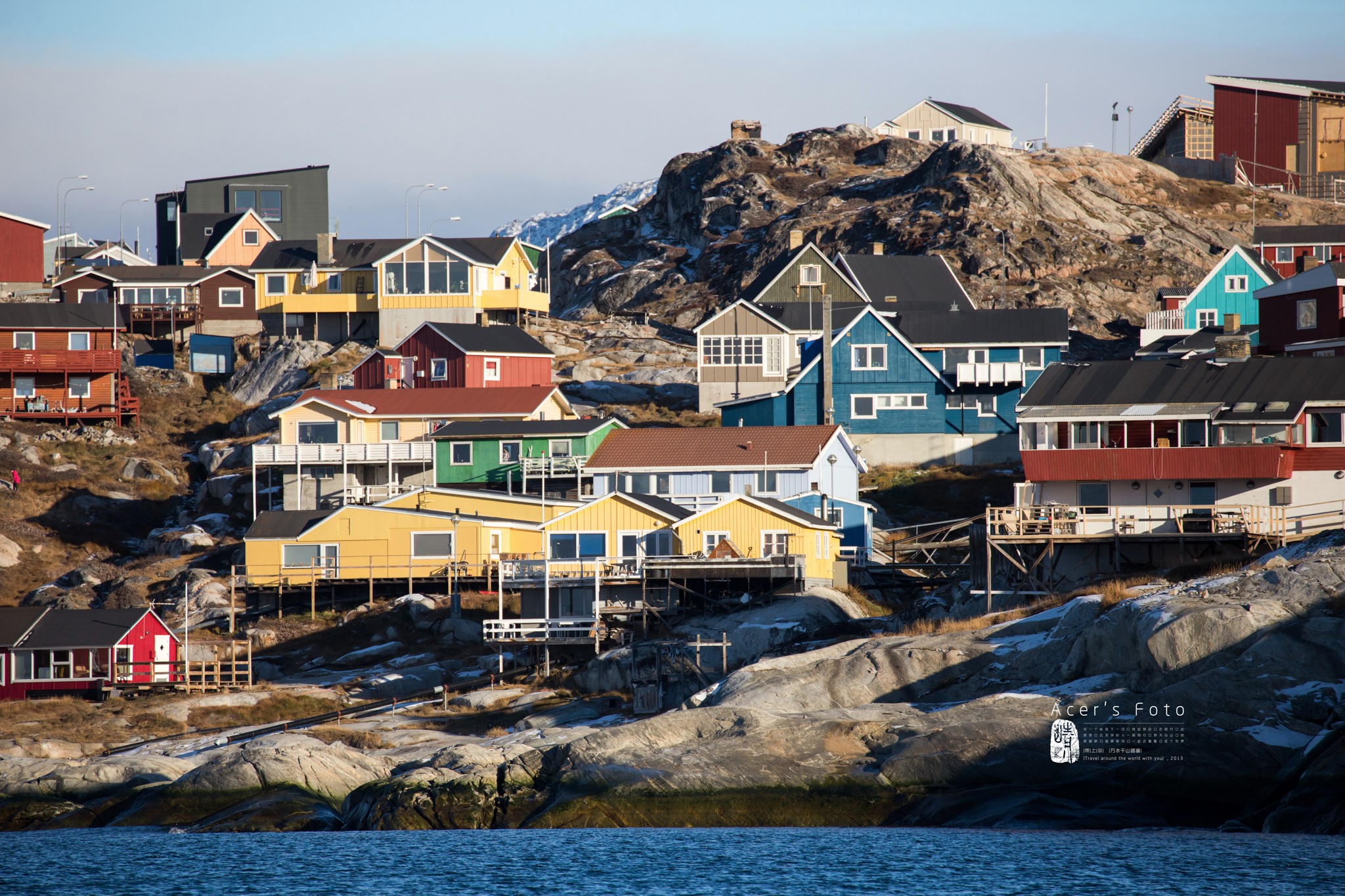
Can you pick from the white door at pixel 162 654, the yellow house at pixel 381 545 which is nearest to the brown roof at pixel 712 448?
the yellow house at pixel 381 545

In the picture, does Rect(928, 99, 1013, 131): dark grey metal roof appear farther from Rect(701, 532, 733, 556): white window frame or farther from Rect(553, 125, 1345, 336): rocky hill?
Rect(701, 532, 733, 556): white window frame

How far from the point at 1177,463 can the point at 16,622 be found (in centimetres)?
3929

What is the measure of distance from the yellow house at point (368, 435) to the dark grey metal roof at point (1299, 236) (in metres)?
45.2

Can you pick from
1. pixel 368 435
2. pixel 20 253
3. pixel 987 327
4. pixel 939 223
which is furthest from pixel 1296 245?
pixel 20 253

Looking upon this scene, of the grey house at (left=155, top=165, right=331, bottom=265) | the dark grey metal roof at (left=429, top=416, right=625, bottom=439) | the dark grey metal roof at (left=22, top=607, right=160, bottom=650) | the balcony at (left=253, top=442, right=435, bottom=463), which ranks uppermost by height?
the grey house at (left=155, top=165, right=331, bottom=265)

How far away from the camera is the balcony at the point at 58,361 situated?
8125cm

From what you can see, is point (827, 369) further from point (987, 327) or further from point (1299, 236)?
point (1299, 236)

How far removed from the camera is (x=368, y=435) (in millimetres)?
72438

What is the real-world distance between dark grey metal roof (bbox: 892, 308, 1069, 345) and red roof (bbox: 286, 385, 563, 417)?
1846 centimetres

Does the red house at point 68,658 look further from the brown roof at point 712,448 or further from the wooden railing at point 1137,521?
the wooden railing at point 1137,521

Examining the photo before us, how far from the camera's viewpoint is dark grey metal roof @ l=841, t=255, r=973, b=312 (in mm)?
88875

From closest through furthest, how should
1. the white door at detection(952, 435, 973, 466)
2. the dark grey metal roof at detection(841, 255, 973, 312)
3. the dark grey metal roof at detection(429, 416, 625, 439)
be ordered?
the dark grey metal roof at detection(429, 416, 625, 439) → the white door at detection(952, 435, 973, 466) → the dark grey metal roof at detection(841, 255, 973, 312)

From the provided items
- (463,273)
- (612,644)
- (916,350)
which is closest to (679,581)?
(612,644)

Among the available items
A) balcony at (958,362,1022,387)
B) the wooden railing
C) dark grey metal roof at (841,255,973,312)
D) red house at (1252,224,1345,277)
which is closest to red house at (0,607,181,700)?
the wooden railing
